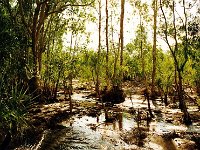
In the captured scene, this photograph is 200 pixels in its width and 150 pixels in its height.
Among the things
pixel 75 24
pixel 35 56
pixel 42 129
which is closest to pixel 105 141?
pixel 42 129

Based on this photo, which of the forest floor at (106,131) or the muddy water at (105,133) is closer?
the muddy water at (105,133)

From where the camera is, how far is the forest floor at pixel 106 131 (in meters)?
17.0

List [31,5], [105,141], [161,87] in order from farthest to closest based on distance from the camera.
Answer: [161,87] < [31,5] < [105,141]

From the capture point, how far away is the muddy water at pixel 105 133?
55.3ft

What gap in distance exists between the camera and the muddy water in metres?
16.9

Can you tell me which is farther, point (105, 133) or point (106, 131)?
point (106, 131)

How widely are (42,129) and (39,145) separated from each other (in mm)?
3637

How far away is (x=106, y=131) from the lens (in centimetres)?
2034

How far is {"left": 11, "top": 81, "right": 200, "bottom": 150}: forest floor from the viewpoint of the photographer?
669 inches

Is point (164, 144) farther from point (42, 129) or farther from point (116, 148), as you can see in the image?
point (42, 129)

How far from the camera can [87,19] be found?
132 feet

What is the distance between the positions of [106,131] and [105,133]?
0.55 m

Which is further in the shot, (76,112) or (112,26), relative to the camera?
(112,26)

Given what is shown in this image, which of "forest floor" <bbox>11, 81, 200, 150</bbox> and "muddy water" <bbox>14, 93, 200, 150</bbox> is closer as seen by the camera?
"muddy water" <bbox>14, 93, 200, 150</bbox>
